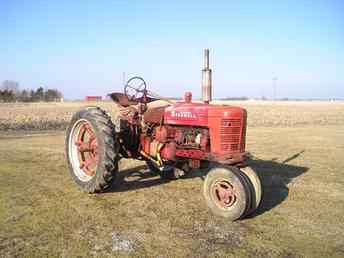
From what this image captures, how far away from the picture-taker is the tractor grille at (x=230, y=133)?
5430 mm

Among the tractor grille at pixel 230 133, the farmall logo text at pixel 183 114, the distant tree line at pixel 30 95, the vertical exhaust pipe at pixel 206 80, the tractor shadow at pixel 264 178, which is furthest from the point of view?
the distant tree line at pixel 30 95

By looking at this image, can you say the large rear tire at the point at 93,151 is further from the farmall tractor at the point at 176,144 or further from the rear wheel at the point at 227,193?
the rear wheel at the point at 227,193

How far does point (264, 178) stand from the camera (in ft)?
25.3

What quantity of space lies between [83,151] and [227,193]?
9.50ft

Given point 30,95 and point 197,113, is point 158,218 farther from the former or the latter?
point 30,95

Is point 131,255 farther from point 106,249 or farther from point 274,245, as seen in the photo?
point 274,245

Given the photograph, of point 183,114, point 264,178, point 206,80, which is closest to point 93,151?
point 183,114

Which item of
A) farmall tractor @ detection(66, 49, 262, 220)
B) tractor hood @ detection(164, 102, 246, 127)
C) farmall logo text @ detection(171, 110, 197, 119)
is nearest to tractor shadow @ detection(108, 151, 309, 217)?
farmall tractor @ detection(66, 49, 262, 220)

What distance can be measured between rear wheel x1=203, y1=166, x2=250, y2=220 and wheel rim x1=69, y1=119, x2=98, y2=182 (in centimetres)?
225

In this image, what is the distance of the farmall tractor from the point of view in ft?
17.1

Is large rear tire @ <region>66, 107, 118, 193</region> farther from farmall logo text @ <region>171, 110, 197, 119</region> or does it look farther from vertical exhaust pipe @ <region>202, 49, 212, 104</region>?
vertical exhaust pipe @ <region>202, 49, 212, 104</region>

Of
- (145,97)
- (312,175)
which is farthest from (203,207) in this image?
(312,175)

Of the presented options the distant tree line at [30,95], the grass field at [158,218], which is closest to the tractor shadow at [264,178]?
the grass field at [158,218]

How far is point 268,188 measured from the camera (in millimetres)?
6957
